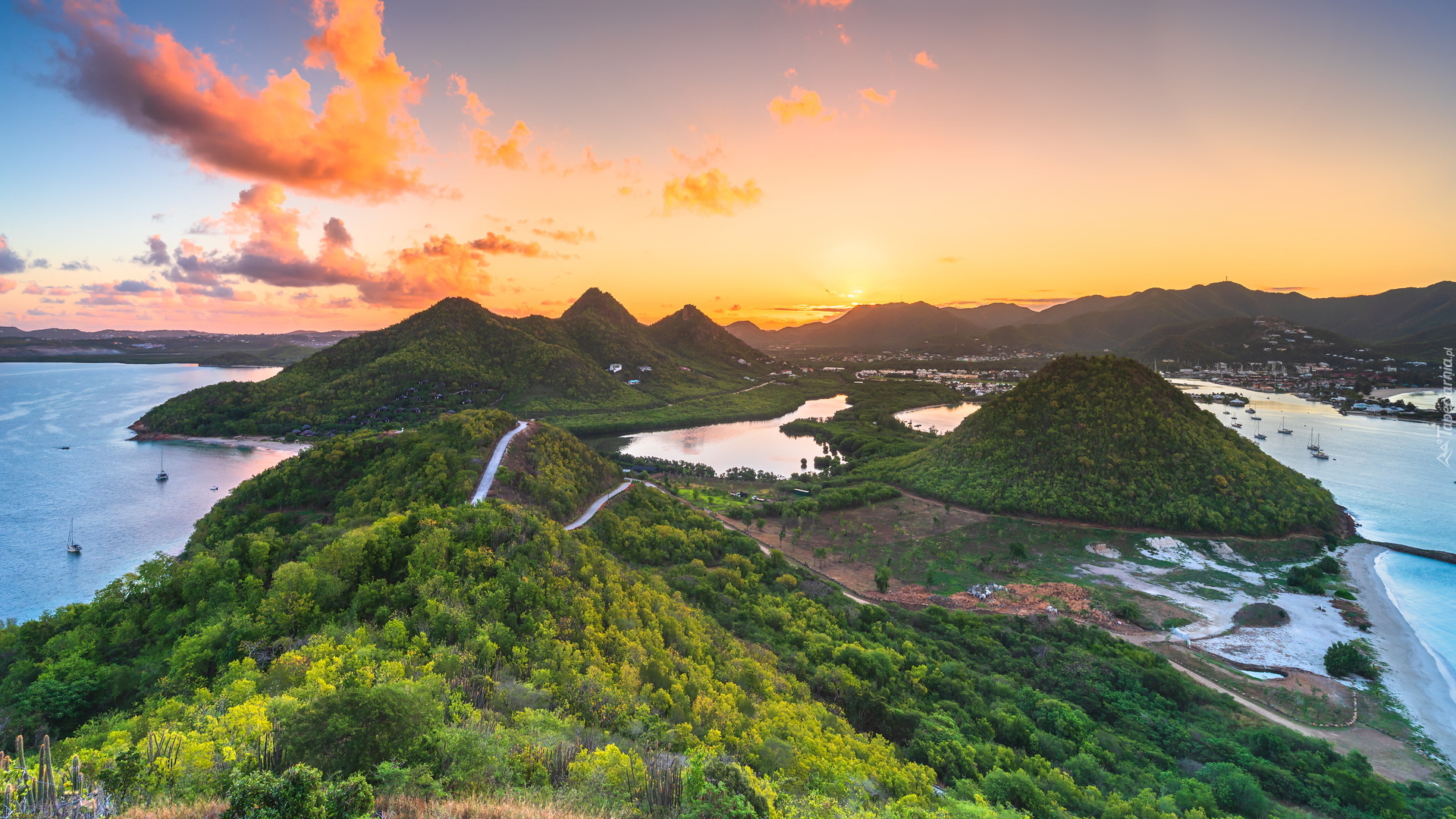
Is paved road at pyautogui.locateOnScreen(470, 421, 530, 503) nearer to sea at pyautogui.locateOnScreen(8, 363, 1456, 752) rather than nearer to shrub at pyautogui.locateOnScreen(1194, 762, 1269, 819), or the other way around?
sea at pyautogui.locateOnScreen(8, 363, 1456, 752)

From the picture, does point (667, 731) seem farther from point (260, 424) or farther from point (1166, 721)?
point (260, 424)

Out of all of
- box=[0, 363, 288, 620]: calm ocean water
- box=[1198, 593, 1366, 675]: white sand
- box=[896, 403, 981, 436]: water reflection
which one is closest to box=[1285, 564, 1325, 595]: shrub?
box=[1198, 593, 1366, 675]: white sand

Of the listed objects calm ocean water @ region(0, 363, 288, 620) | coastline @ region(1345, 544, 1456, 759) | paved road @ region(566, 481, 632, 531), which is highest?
paved road @ region(566, 481, 632, 531)

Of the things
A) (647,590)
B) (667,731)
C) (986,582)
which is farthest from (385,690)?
(986,582)

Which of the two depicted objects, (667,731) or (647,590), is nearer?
(667,731)

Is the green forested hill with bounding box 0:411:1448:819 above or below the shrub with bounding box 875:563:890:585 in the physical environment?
above

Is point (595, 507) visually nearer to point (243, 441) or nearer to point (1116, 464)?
point (1116, 464)
